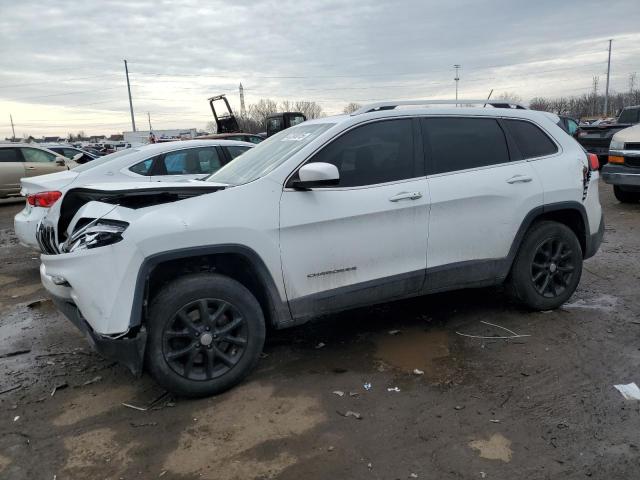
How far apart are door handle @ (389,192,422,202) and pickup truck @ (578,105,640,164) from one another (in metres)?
12.4

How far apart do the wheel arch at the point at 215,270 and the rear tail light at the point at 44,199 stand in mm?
3859

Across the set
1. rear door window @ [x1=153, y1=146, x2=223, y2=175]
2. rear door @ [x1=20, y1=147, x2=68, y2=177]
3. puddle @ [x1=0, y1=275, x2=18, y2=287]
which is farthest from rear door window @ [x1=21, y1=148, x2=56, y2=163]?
rear door window @ [x1=153, y1=146, x2=223, y2=175]

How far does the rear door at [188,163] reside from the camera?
7.26 meters

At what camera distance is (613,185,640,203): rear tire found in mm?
10734

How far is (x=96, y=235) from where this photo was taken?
10.7ft

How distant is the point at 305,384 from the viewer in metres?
3.66

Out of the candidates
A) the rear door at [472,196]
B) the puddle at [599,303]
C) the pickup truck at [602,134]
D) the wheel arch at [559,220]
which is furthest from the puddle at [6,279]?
the pickup truck at [602,134]

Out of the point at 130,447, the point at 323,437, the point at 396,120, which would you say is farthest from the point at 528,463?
the point at 396,120

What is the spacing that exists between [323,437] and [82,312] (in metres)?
1.70

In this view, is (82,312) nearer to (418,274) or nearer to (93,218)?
(93,218)

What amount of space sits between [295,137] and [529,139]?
209 cm

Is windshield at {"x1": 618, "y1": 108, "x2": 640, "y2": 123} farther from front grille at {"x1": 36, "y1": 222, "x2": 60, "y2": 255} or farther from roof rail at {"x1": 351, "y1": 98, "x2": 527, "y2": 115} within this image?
front grille at {"x1": 36, "y1": 222, "x2": 60, "y2": 255}

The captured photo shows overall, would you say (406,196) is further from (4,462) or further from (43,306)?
(43,306)

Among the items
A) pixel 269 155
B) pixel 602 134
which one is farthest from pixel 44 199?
pixel 602 134
